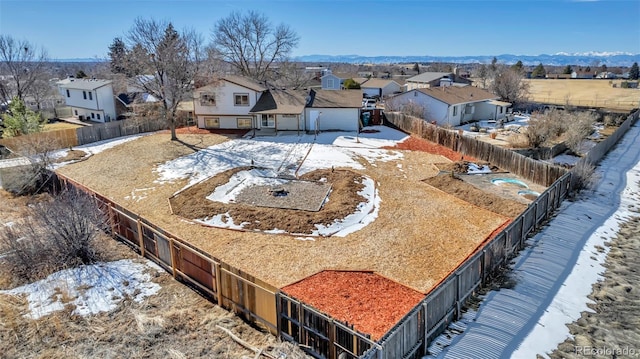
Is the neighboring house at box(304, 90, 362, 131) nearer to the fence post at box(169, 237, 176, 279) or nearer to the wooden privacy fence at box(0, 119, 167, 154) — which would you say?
the wooden privacy fence at box(0, 119, 167, 154)

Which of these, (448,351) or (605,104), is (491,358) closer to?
(448,351)

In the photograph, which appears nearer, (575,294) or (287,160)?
(575,294)

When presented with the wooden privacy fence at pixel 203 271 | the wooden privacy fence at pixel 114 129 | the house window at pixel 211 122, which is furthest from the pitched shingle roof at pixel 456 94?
the wooden privacy fence at pixel 203 271

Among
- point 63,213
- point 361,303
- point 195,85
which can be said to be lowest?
point 361,303

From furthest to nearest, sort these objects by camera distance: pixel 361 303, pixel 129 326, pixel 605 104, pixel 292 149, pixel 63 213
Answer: pixel 605 104, pixel 292 149, pixel 63 213, pixel 361 303, pixel 129 326

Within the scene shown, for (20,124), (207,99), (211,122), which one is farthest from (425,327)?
(20,124)

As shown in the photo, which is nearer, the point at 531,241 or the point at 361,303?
the point at 361,303

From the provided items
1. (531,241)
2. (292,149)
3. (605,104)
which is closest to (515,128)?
(292,149)

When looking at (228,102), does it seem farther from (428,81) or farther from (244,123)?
(428,81)
